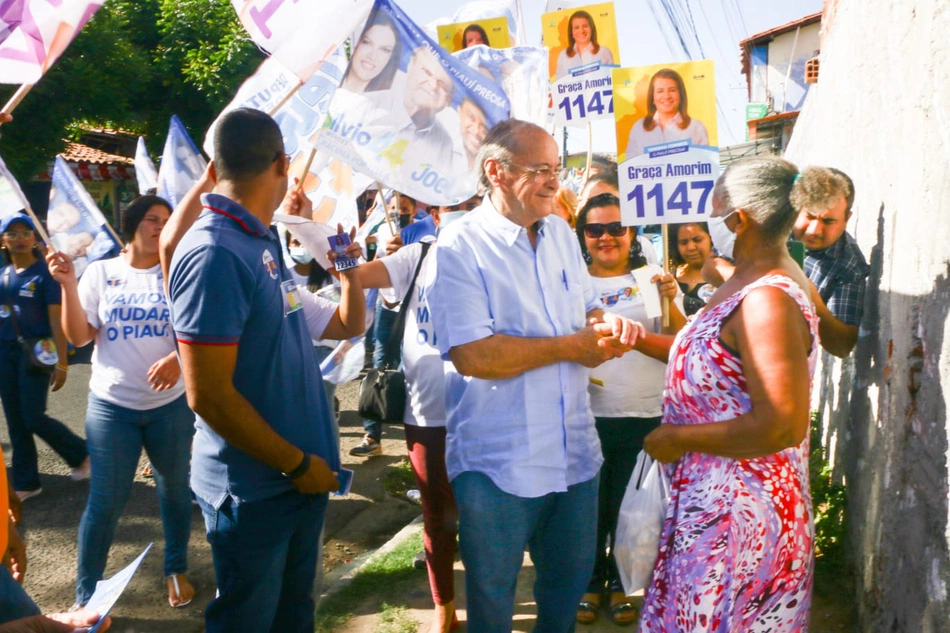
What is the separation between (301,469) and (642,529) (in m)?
0.99

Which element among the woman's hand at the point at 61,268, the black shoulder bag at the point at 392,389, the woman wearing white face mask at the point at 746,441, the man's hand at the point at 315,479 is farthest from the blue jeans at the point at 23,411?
the woman wearing white face mask at the point at 746,441

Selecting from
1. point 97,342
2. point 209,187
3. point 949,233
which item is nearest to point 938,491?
point 949,233

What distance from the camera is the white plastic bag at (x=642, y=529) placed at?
2248 millimetres

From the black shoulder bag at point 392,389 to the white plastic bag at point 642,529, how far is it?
1.33 meters

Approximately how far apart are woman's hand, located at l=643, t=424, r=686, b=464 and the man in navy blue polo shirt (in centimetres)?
95

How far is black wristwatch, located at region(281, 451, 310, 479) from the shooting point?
2.18m

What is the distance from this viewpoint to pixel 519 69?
457cm

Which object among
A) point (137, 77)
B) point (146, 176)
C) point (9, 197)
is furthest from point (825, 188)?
point (137, 77)

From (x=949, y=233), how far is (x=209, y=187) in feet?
7.64

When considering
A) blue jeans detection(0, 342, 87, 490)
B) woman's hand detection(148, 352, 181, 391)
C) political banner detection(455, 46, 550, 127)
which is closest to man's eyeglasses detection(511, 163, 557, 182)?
woman's hand detection(148, 352, 181, 391)

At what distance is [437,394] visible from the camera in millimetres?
3229

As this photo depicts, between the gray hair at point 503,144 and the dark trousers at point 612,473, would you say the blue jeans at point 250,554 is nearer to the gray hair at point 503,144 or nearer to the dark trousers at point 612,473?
the gray hair at point 503,144

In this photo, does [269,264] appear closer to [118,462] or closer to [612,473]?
[118,462]

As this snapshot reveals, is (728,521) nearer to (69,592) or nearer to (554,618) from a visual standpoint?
(554,618)
